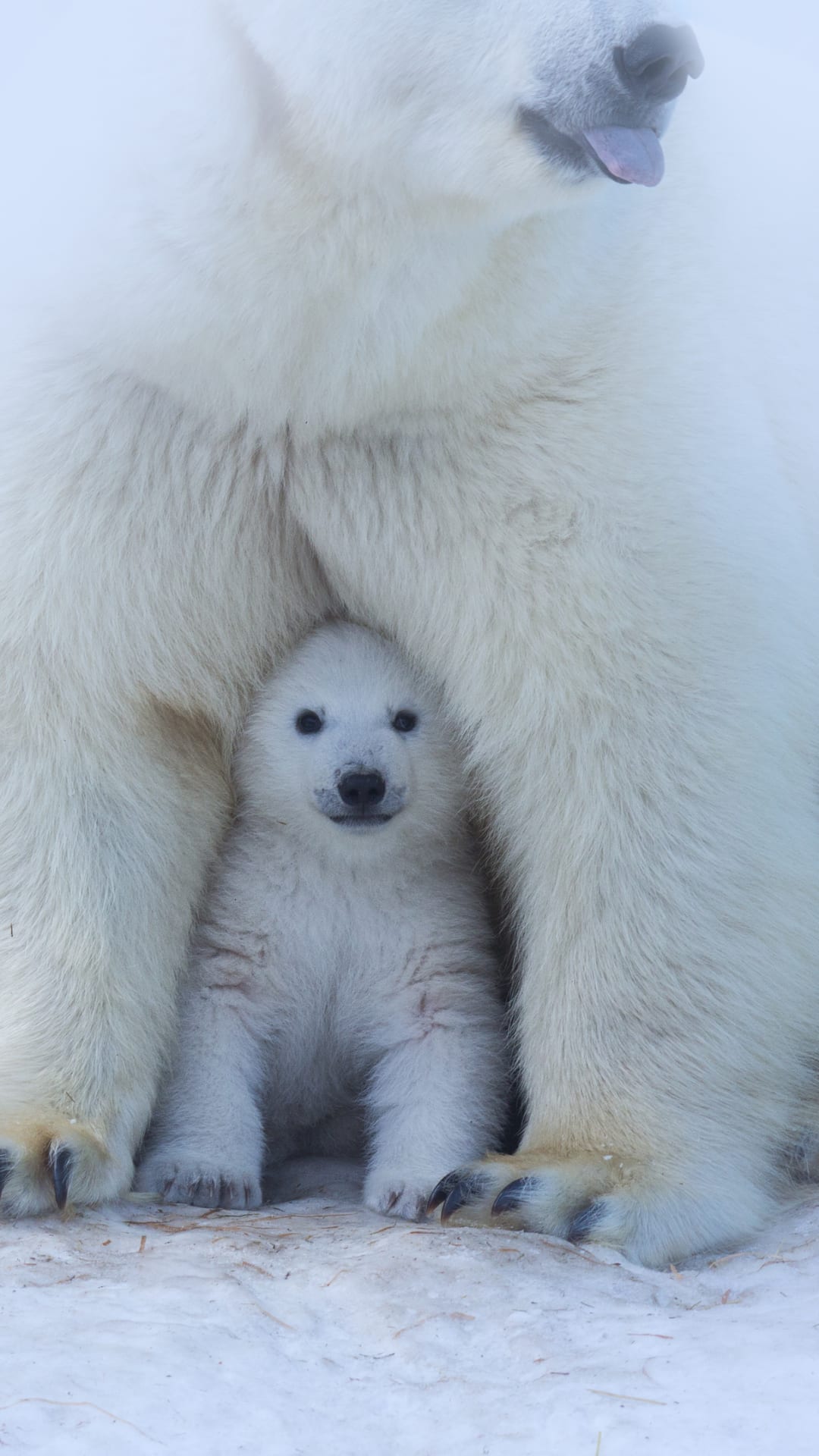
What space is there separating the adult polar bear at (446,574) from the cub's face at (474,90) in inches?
3.1

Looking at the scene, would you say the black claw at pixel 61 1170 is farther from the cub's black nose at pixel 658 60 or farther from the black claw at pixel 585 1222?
the cub's black nose at pixel 658 60

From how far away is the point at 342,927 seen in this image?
384 centimetres

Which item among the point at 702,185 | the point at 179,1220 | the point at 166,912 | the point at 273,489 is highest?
the point at 702,185

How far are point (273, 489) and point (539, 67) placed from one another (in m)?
1.05

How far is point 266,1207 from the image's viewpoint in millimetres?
3535

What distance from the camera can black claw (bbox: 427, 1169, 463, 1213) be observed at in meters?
3.23

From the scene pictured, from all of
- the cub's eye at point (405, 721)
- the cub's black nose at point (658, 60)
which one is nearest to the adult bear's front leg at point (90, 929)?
the cub's eye at point (405, 721)

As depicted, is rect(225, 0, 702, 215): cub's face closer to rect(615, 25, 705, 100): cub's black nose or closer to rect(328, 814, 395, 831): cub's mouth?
rect(615, 25, 705, 100): cub's black nose

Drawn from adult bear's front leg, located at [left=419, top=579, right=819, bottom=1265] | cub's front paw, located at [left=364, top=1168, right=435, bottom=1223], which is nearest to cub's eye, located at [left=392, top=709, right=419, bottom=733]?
adult bear's front leg, located at [left=419, top=579, right=819, bottom=1265]

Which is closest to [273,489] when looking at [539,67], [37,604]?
[37,604]

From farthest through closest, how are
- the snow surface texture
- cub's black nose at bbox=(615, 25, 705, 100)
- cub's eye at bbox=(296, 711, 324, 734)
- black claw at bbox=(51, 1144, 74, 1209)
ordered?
cub's eye at bbox=(296, 711, 324, 734) → black claw at bbox=(51, 1144, 74, 1209) → cub's black nose at bbox=(615, 25, 705, 100) → the snow surface texture

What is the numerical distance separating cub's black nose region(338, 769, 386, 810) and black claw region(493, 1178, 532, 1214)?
857 millimetres

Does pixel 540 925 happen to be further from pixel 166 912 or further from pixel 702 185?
pixel 702 185

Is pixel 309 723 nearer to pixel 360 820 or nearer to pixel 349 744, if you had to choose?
pixel 349 744
